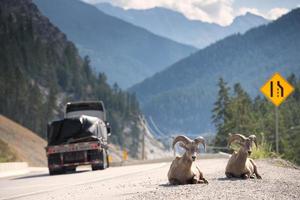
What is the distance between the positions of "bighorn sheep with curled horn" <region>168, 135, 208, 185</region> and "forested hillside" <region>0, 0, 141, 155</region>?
381 ft

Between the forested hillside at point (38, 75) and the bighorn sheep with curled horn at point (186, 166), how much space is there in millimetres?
116024

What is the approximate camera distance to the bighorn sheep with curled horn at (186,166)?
17641mm

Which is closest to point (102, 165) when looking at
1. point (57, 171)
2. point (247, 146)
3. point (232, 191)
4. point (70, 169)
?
point (70, 169)

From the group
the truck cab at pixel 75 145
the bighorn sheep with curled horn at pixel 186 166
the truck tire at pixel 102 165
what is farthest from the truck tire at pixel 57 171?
the bighorn sheep with curled horn at pixel 186 166

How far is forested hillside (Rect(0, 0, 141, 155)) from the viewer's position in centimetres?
13800

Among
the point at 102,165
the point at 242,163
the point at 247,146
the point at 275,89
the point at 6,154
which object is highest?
the point at 275,89

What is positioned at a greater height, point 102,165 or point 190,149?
point 190,149

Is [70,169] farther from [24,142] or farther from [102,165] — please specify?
[24,142]

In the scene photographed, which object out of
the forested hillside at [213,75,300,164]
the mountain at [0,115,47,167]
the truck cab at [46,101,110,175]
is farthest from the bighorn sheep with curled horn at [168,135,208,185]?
the forested hillside at [213,75,300,164]

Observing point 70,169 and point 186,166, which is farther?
point 70,169

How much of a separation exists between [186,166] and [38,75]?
489 ft

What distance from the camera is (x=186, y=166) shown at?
17.7 m

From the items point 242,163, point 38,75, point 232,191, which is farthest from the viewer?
point 38,75

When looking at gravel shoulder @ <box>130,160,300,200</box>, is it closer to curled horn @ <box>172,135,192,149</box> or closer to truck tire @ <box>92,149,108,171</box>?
curled horn @ <box>172,135,192,149</box>
